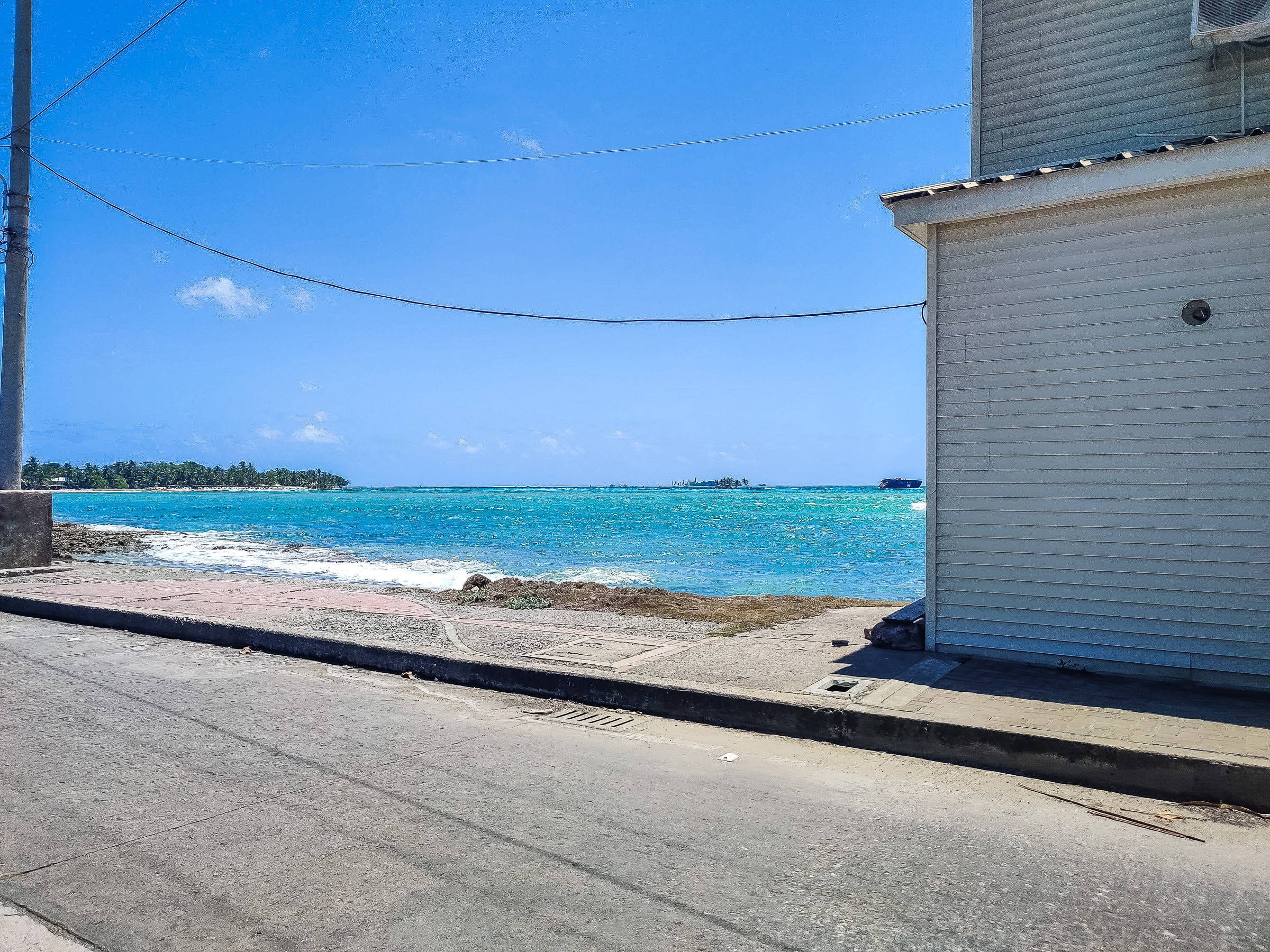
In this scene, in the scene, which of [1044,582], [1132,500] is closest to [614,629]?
[1044,582]

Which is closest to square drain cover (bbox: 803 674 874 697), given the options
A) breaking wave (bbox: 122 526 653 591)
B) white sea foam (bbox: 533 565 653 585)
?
breaking wave (bbox: 122 526 653 591)

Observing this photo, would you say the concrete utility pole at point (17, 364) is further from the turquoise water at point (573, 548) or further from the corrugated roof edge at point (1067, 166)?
the corrugated roof edge at point (1067, 166)

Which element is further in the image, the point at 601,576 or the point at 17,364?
the point at 601,576

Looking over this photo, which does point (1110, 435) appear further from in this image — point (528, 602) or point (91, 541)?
point (91, 541)

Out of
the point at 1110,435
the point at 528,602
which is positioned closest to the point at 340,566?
the point at 528,602

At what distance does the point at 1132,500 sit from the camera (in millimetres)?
6809

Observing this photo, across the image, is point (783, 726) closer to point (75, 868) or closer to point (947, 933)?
point (947, 933)

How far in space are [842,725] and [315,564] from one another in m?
25.7

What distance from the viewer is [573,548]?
135 feet

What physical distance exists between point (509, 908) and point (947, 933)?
1695mm

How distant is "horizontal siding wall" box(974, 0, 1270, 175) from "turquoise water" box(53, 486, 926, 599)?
17189 mm

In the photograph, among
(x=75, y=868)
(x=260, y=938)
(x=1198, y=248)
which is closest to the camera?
(x=260, y=938)

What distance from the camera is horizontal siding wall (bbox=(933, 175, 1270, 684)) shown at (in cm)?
644

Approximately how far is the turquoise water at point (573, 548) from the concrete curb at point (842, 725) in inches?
573
